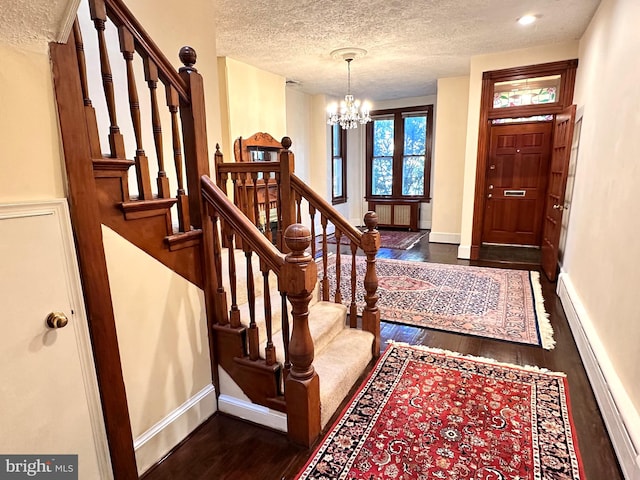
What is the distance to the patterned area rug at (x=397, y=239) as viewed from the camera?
6.51 metres

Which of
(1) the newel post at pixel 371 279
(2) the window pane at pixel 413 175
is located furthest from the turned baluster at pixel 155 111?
(2) the window pane at pixel 413 175

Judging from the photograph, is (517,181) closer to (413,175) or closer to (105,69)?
(413,175)

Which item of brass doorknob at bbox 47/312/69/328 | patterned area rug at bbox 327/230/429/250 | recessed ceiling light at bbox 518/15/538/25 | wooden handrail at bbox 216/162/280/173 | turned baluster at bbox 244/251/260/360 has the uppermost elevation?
recessed ceiling light at bbox 518/15/538/25

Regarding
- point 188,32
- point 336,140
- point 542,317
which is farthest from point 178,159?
point 336,140

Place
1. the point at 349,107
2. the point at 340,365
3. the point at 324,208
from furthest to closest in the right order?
1. the point at 349,107
2. the point at 324,208
3. the point at 340,365

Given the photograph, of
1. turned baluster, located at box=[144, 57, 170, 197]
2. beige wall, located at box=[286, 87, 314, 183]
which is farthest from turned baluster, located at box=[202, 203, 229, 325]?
beige wall, located at box=[286, 87, 314, 183]

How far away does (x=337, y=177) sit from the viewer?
26.9 ft

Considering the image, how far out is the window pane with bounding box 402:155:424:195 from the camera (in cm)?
798

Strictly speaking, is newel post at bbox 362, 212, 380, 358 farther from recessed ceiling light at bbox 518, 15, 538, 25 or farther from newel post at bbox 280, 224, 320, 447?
recessed ceiling light at bbox 518, 15, 538, 25

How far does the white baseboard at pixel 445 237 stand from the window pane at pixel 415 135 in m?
2.20

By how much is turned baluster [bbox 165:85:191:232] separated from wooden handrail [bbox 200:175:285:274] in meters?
0.12

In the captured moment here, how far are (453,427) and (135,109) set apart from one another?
87.7 inches

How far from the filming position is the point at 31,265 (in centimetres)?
122

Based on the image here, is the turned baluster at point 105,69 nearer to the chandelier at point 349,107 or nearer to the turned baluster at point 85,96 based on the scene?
the turned baluster at point 85,96
